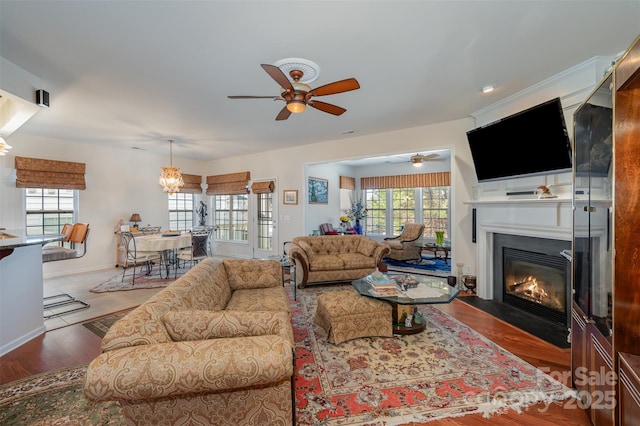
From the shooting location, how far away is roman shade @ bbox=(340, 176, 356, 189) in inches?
333

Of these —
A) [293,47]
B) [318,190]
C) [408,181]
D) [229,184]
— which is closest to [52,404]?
[293,47]

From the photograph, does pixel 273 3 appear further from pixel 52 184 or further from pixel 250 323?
pixel 52 184

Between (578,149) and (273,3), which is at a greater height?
(273,3)

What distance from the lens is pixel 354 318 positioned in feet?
8.77

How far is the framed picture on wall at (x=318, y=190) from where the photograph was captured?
24.3ft

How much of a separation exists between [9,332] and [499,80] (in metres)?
5.72

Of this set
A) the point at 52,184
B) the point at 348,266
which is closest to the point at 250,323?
the point at 348,266

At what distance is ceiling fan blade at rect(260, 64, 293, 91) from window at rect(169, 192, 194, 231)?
610 centimetres

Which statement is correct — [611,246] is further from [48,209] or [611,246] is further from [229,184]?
[48,209]

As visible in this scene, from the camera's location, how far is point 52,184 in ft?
17.1

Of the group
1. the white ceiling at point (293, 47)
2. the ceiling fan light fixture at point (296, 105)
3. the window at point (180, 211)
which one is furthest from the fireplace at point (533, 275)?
the window at point (180, 211)

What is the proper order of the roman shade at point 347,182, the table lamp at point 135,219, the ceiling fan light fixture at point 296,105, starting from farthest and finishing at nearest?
the roman shade at point 347,182, the table lamp at point 135,219, the ceiling fan light fixture at point 296,105

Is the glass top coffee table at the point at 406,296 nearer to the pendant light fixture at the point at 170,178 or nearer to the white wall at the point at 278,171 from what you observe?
the white wall at the point at 278,171

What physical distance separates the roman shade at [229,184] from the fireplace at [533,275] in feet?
18.6
